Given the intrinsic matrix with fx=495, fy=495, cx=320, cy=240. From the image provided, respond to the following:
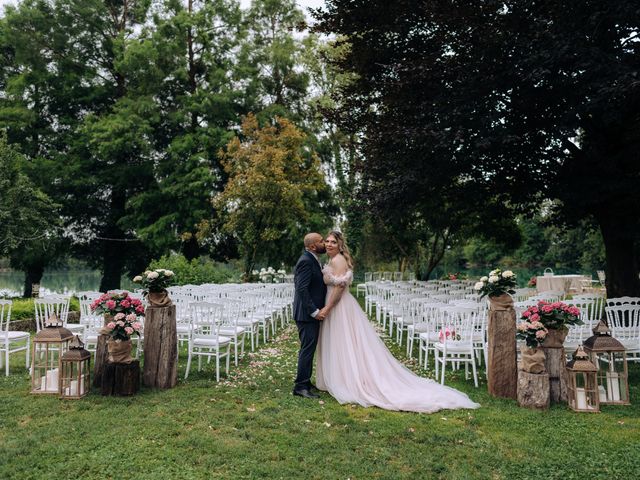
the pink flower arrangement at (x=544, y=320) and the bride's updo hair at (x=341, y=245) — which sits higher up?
the bride's updo hair at (x=341, y=245)

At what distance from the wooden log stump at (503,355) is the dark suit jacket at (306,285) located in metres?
2.22

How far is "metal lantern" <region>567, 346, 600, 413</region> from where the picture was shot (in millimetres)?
5457

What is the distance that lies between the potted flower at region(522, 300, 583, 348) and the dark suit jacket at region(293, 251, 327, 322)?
2.54 m

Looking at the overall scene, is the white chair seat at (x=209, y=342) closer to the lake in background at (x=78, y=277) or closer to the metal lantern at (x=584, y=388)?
the metal lantern at (x=584, y=388)

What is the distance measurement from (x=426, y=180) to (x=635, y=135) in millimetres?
4032

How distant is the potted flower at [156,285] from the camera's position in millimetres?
6457

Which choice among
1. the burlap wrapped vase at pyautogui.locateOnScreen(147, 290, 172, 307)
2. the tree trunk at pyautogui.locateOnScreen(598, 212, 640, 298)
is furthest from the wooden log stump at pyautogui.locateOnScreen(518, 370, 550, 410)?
the tree trunk at pyautogui.locateOnScreen(598, 212, 640, 298)

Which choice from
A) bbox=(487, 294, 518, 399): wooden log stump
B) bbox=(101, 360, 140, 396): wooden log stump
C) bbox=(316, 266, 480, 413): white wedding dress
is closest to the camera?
bbox=(316, 266, 480, 413): white wedding dress

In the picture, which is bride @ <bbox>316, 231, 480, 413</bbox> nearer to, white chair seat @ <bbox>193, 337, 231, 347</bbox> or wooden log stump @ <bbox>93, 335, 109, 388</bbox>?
white chair seat @ <bbox>193, 337, 231, 347</bbox>

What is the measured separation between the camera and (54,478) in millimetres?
3730

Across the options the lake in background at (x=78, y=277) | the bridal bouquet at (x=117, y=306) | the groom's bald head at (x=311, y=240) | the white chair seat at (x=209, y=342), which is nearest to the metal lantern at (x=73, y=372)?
the bridal bouquet at (x=117, y=306)

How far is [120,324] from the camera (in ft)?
19.6

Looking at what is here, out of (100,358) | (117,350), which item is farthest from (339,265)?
(100,358)

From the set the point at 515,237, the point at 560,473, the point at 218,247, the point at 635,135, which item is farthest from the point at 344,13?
the point at 218,247
